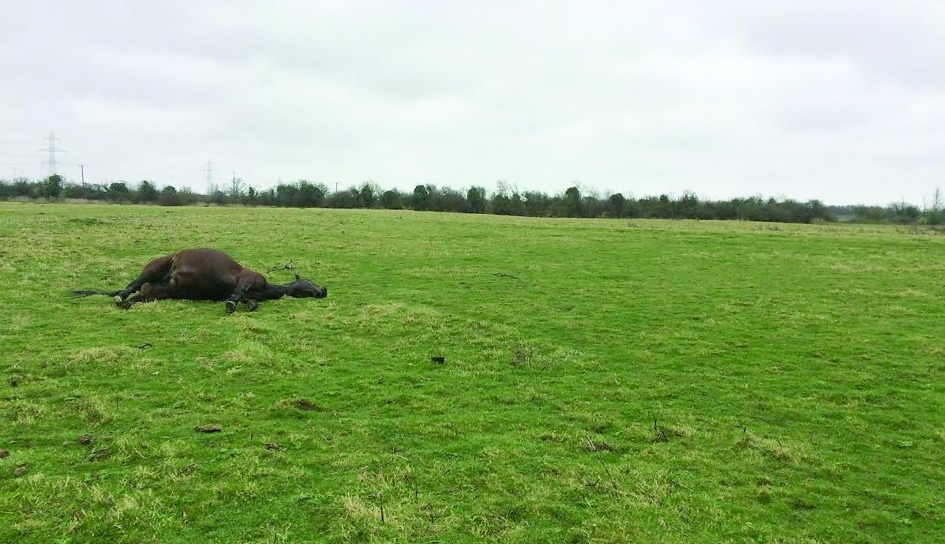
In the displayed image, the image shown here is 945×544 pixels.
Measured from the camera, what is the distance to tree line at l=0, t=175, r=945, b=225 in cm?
6931

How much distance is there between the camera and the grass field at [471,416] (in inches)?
195

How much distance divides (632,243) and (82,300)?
2314cm

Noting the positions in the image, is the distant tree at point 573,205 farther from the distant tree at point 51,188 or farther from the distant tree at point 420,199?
the distant tree at point 51,188

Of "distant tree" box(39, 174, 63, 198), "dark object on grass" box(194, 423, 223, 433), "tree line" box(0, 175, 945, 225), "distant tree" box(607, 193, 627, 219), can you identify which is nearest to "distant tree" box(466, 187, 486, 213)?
"tree line" box(0, 175, 945, 225)

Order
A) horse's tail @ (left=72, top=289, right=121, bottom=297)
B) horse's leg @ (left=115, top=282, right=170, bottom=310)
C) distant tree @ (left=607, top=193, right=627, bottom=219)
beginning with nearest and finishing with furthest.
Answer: horse's leg @ (left=115, top=282, right=170, bottom=310) → horse's tail @ (left=72, top=289, right=121, bottom=297) → distant tree @ (left=607, top=193, right=627, bottom=219)

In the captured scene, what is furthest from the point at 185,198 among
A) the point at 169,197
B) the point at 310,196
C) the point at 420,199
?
the point at 420,199

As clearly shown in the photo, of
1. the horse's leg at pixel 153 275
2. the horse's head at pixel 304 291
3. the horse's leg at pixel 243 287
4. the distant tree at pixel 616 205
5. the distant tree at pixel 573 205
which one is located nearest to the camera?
Answer: the horse's leg at pixel 243 287

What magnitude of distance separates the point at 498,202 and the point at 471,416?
2872 inches

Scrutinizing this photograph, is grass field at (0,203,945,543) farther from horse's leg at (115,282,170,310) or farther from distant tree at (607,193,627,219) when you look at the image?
distant tree at (607,193,627,219)

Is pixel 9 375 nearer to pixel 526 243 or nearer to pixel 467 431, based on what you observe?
pixel 467 431

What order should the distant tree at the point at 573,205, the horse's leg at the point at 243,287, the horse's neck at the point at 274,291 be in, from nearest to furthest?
the horse's leg at the point at 243,287, the horse's neck at the point at 274,291, the distant tree at the point at 573,205

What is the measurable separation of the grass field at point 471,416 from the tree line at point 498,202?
59460 mm

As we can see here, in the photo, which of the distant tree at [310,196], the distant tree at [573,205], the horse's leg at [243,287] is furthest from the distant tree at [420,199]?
the horse's leg at [243,287]

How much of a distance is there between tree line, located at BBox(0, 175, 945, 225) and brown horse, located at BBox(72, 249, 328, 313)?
6067 centimetres
